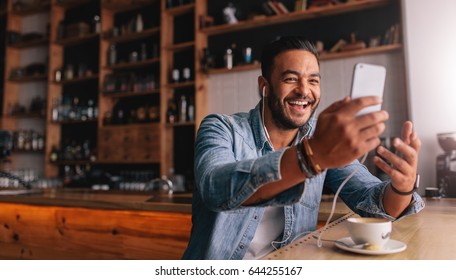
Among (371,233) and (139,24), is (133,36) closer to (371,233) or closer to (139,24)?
(139,24)

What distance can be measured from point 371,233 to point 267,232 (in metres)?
0.42

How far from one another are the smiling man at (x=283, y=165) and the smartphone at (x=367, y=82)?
0.20 feet

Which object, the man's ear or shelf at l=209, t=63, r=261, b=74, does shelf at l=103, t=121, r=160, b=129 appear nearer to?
shelf at l=209, t=63, r=261, b=74

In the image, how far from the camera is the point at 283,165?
0.74m

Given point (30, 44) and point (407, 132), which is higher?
point (30, 44)

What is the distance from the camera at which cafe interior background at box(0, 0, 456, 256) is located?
277cm

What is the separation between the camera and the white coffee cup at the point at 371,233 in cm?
75

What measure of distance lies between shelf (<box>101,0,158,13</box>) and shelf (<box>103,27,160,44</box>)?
0.34 m

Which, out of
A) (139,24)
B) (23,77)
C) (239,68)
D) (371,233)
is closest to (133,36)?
(139,24)

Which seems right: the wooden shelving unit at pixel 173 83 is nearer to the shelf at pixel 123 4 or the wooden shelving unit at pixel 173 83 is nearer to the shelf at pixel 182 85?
the shelf at pixel 182 85

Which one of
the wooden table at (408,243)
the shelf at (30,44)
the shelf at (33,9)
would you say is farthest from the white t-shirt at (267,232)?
the shelf at (33,9)

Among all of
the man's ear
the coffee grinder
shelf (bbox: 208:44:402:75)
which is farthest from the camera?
shelf (bbox: 208:44:402:75)

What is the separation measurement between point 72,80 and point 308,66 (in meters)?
3.91

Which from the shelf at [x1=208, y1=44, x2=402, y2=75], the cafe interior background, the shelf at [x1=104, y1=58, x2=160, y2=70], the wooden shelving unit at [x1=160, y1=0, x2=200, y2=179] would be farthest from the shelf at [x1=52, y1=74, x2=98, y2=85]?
the shelf at [x1=208, y1=44, x2=402, y2=75]
